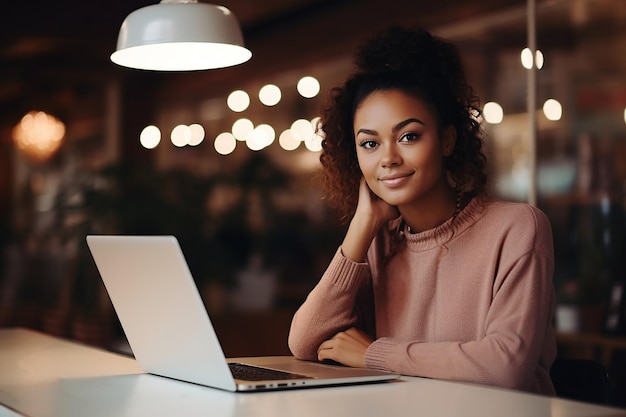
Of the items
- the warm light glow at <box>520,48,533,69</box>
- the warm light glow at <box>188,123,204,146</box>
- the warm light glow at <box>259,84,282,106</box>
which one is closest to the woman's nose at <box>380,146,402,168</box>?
the warm light glow at <box>520,48,533,69</box>

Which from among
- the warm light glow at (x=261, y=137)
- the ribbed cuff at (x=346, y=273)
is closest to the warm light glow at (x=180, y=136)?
the warm light glow at (x=261, y=137)

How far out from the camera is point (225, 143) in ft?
24.6

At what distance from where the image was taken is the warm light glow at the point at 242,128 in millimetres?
7234

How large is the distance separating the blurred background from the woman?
162cm

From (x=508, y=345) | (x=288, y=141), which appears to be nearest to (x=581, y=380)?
(x=508, y=345)

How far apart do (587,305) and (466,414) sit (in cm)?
274

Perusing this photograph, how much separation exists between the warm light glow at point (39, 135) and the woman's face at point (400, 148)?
21.2 ft

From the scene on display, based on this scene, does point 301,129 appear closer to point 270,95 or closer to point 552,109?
point 270,95

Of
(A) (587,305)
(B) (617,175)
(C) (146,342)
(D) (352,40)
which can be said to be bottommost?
(A) (587,305)

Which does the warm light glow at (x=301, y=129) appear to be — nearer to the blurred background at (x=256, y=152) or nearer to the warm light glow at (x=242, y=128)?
the blurred background at (x=256, y=152)

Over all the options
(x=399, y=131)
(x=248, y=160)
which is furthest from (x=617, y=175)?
(x=248, y=160)

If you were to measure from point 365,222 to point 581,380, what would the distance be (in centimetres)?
60

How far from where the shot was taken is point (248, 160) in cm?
713

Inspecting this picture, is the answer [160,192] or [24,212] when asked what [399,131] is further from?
[24,212]
